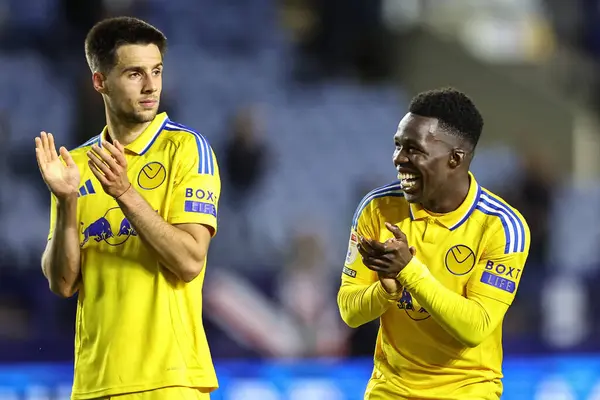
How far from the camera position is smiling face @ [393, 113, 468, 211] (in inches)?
155

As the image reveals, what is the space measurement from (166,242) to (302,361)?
530 centimetres

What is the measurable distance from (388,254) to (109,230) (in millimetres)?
977

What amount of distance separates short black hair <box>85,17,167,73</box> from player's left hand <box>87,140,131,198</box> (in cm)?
44

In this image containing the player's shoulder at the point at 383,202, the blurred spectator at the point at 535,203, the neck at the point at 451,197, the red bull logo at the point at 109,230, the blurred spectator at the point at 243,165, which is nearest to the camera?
the red bull logo at the point at 109,230

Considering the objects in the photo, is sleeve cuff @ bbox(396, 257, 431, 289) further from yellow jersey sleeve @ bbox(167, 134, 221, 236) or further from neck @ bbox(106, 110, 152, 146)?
neck @ bbox(106, 110, 152, 146)

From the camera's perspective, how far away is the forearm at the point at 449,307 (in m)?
3.72

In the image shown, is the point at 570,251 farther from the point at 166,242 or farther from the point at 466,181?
the point at 166,242

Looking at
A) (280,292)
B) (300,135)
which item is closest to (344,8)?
(300,135)

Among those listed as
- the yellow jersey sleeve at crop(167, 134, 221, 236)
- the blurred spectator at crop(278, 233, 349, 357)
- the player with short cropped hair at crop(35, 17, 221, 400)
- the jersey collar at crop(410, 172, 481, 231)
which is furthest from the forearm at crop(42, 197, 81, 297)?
the blurred spectator at crop(278, 233, 349, 357)

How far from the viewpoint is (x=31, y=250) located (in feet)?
30.1

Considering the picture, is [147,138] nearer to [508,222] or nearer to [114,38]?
[114,38]

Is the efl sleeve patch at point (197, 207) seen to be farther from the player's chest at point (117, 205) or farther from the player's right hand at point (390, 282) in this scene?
the player's right hand at point (390, 282)

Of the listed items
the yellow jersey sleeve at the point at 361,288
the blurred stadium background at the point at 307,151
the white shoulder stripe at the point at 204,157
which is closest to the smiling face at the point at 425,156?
the yellow jersey sleeve at the point at 361,288

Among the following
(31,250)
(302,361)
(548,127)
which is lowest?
(302,361)
